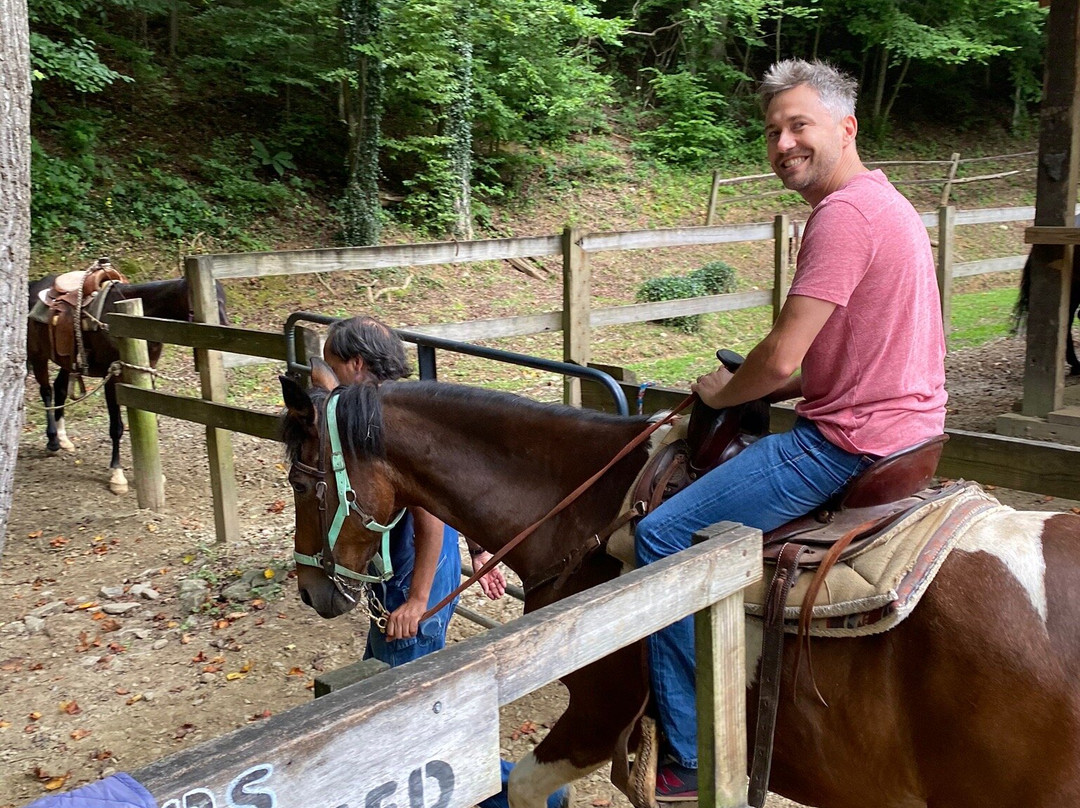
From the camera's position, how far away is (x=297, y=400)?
2.79m

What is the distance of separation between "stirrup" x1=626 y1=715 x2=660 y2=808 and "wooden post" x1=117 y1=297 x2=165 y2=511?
5552 millimetres

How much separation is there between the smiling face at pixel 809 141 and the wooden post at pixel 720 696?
39.8 inches

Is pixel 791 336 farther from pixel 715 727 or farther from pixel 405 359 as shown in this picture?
pixel 405 359

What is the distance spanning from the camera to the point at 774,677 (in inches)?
82.8

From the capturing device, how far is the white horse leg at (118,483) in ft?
23.7

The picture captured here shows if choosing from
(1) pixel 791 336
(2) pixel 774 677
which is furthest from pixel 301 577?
(1) pixel 791 336

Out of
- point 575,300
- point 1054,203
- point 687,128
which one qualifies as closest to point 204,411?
point 575,300

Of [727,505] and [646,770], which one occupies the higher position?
[727,505]

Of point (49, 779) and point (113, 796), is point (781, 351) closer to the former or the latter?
point (113, 796)

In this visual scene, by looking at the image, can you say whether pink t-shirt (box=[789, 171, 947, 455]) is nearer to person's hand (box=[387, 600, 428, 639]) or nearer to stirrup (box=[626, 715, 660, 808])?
stirrup (box=[626, 715, 660, 808])

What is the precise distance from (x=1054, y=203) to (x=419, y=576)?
6.06 m

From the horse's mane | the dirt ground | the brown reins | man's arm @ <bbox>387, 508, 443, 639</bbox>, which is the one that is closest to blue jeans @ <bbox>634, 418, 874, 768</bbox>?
the brown reins

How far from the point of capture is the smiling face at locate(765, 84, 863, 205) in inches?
85.9

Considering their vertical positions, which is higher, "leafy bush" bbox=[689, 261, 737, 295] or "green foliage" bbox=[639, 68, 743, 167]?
"green foliage" bbox=[639, 68, 743, 167]
